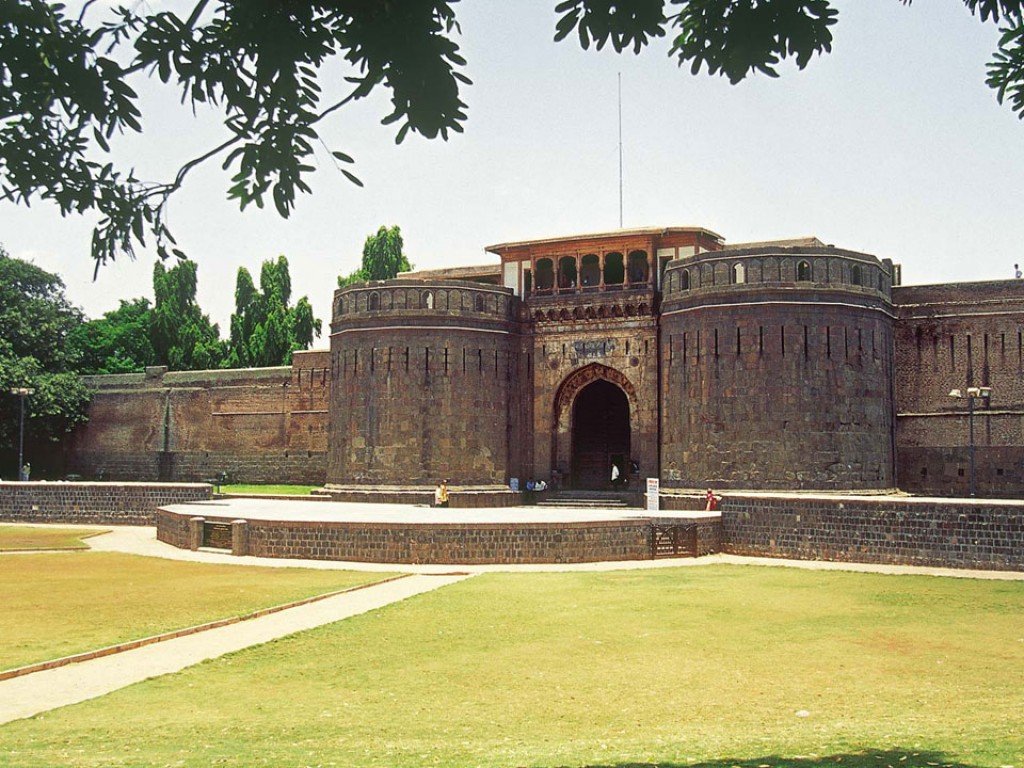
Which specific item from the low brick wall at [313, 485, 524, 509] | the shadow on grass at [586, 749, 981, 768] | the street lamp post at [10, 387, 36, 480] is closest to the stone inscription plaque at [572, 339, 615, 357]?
the low brick wall at [313, 485, 524, 509]

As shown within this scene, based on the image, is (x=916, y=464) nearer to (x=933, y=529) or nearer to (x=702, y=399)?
(x=702, y=399)

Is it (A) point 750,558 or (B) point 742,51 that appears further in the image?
(A) point 750,558

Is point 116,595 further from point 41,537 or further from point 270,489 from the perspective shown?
point 270,489

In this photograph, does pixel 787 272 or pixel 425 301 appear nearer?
pixel 787 272

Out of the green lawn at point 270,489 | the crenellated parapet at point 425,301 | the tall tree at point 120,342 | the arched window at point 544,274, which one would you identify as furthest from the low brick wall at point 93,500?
the tall tree at point 120,342

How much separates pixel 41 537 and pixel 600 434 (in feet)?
50.9

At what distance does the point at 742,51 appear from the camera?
204 inches

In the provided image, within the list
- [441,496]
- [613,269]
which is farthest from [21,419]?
[613,269]

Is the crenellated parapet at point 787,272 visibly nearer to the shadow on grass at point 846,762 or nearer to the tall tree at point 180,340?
the shadow on grass at point 846,762

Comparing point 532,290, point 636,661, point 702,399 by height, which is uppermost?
point 532,290

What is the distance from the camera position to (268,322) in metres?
48.5

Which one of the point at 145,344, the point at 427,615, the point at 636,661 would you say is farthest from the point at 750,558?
the point at 145,344

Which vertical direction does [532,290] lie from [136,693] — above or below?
above

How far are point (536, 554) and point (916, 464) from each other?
12.9m
